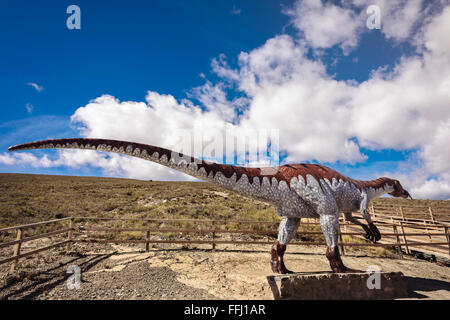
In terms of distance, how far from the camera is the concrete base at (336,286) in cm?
310

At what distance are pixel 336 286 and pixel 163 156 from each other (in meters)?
3.43

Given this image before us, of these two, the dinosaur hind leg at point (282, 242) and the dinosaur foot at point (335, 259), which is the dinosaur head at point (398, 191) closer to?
the dinosaur foot at point (335, 259)

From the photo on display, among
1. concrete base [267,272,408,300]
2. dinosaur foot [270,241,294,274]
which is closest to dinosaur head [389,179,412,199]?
concrete base [267,272,408,300]

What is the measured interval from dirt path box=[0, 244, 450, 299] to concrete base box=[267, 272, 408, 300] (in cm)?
63

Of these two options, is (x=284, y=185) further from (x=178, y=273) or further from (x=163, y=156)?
(x=178, y=273)

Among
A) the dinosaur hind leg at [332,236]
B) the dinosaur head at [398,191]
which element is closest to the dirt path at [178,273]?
the dinosaur hind leg at [332,236]

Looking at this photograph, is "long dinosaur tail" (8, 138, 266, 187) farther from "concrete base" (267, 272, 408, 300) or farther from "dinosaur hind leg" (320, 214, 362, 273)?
"concrete base" (267, 272, 408, 300)

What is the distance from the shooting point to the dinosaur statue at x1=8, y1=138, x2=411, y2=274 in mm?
3111

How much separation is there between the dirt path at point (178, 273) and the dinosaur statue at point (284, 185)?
3.78 feet

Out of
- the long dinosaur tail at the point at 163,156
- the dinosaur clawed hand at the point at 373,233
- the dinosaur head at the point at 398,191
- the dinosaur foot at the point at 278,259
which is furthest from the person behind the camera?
the dinosaur head at the point at 398,191

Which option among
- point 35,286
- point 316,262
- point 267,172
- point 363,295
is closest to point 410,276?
point 316,262

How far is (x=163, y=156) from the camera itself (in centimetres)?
316
